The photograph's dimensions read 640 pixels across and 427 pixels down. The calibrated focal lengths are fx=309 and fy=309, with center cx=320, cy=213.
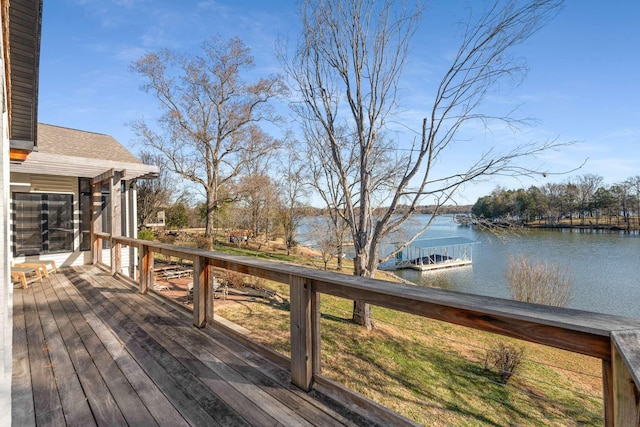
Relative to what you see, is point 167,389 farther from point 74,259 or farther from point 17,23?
point 74,259

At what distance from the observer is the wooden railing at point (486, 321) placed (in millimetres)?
1053

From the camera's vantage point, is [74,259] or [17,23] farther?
[74,259]

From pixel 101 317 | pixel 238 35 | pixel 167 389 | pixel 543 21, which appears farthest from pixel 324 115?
pixel 238 35

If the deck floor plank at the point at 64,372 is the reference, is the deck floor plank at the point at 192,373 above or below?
above

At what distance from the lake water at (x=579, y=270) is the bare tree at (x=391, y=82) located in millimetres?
1464

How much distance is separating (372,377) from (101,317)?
13.3 ft

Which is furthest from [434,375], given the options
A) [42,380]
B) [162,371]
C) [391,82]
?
[391,82]

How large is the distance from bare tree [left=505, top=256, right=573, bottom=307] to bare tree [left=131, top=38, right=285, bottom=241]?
1400cm

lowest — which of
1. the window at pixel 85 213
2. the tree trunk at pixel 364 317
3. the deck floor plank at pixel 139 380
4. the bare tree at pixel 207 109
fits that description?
the tree trunk at pixel 364 317

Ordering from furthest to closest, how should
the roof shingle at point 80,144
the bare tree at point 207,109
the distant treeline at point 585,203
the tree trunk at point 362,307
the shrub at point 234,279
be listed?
1. the distant treeline at point 585,203
2. the bare tree at point 207,109
3. the shrub at point 234,279
4. the roof shingle at point 80,144
5. the tree trunk at point 362,307

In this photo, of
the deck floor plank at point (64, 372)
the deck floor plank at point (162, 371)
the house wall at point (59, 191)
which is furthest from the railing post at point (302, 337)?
the house wall at point (59, 191)

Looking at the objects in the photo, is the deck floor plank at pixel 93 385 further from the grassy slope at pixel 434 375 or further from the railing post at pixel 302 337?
the grassy slope at pixel 434 375

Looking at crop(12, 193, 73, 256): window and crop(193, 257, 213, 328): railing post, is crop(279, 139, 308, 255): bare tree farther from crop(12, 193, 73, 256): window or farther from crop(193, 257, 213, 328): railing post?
crop(193, 257, 213, 328): railing post

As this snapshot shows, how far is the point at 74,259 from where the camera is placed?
7.68 metres
